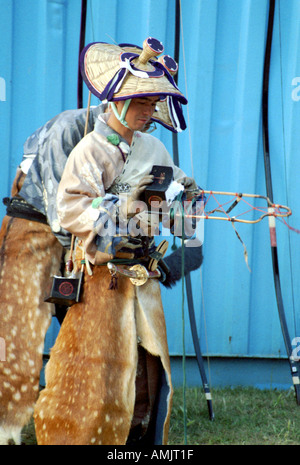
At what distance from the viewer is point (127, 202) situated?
7.55 ft

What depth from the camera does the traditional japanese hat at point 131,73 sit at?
2248 mm

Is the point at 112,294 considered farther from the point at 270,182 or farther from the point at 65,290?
the point at 270,182

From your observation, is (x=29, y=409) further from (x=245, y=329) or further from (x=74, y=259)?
(x=245, y=329)

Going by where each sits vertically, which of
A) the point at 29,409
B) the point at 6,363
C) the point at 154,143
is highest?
the point at 154,143

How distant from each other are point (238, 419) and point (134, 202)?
161 cm

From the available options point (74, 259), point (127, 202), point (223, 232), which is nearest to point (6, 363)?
point (74, 259)

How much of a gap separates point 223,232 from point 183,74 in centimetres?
95

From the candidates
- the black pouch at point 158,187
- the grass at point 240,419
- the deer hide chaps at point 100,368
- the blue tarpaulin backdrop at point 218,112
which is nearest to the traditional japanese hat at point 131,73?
the black pouch at point 158,187

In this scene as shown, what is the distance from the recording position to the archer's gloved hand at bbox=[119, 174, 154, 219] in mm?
2271

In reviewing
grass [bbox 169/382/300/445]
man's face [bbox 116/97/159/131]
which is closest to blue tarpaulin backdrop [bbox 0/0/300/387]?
grass [bbox 169/382/300/445]

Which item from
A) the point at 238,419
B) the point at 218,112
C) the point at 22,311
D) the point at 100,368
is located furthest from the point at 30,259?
the point at 218,112

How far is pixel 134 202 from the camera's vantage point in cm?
229

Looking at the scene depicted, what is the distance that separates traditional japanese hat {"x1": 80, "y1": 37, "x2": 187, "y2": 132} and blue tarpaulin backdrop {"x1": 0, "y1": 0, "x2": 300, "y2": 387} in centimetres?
118

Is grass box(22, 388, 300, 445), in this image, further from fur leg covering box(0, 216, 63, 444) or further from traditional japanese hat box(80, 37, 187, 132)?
traditional japanese hat box(80, 37, 187, 132)
